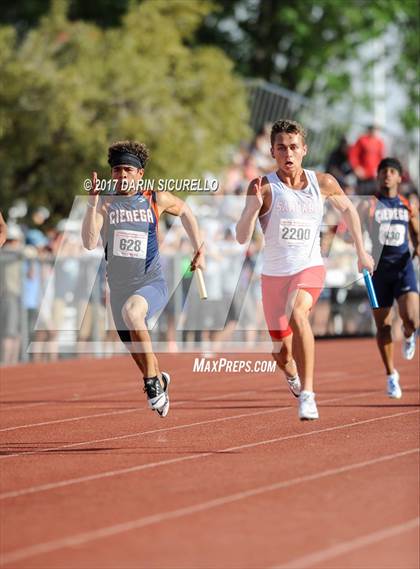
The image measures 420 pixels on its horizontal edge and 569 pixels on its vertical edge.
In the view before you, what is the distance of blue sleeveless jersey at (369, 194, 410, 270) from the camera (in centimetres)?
1401

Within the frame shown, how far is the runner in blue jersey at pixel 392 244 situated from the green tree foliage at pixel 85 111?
11.0 meters

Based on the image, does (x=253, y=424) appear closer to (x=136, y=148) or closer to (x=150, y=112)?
(x=136, y=148)

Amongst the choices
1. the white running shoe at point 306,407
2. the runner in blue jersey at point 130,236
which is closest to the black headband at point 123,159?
the runner in blue jersey at point 130,236

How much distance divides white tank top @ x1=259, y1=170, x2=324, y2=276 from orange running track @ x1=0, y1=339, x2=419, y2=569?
1.33 m

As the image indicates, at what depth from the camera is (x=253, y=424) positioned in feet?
37.7

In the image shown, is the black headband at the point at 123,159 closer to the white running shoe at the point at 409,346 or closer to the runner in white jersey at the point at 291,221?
the runner in white jersey at the point at 291,221

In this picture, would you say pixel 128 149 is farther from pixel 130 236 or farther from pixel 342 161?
pixel 342 161

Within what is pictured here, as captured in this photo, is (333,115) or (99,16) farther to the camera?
(99,16)

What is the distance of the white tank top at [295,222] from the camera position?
35.8ft

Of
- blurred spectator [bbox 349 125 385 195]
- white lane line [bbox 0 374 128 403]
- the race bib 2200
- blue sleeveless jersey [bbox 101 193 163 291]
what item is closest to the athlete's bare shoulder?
the race bib 2200

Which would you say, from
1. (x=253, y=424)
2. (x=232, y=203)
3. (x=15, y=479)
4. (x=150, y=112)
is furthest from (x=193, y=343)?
(x=15, y=479)

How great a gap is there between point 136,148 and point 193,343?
9.59m

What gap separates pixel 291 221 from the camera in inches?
429

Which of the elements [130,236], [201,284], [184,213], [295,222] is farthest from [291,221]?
[130,236]
